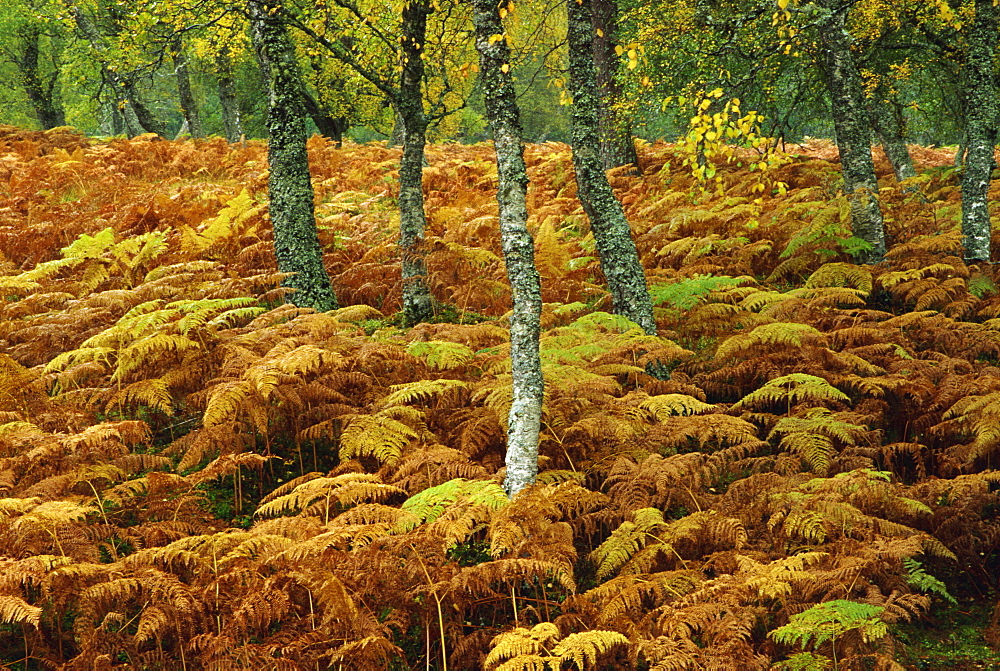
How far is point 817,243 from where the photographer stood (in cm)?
995

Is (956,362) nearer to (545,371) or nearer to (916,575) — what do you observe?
(916,575)

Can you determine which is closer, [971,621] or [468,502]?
[971,621]

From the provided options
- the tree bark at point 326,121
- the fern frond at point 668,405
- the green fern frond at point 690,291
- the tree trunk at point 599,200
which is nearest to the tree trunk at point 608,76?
the green fern frond at point 690,291

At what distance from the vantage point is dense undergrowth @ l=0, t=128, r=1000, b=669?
12.7ft

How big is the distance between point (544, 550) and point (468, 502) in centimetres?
67

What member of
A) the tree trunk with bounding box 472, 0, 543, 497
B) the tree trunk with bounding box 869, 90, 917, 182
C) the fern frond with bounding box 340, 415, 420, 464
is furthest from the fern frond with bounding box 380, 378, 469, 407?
the tree trunk with bounding box 869, 90, 917, 182

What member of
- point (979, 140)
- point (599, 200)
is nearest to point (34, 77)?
point (599, 200)

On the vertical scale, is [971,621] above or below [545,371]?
below

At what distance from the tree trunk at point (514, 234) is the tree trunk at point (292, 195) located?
427 cm

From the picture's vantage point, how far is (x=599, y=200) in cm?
795

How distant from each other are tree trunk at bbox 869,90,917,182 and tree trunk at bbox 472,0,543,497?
12723 mm

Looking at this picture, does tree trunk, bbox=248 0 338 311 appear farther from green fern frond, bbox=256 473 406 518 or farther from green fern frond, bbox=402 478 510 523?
green fern frond, bbox=402 478 510 523

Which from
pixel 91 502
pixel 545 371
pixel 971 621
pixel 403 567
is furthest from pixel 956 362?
pixel 91 502

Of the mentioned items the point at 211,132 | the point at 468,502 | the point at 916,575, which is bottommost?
the point at 916,575
